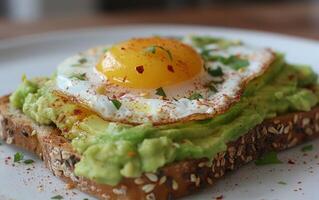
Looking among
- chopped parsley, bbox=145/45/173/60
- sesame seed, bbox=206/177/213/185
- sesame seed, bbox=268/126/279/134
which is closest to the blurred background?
sesame seed, bbox=268/126/279/134

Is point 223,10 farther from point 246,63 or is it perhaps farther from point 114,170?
point 114,170

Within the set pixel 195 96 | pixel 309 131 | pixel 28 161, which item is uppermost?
pixel 195 96

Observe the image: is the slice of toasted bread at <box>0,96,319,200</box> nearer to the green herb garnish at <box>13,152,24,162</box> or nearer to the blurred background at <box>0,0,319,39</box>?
the green herb garnish at <box>13,152,24,162</box>

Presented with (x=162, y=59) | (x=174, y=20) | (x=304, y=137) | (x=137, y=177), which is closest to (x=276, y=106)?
(x=304, y=137)

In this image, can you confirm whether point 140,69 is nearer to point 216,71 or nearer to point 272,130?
point 216,71

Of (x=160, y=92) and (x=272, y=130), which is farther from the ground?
(x=160, y=92)

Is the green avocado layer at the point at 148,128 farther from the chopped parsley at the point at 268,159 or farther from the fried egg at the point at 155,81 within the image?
the chopped parsley at the point at 268,159

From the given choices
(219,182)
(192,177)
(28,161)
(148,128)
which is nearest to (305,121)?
(219,182)
